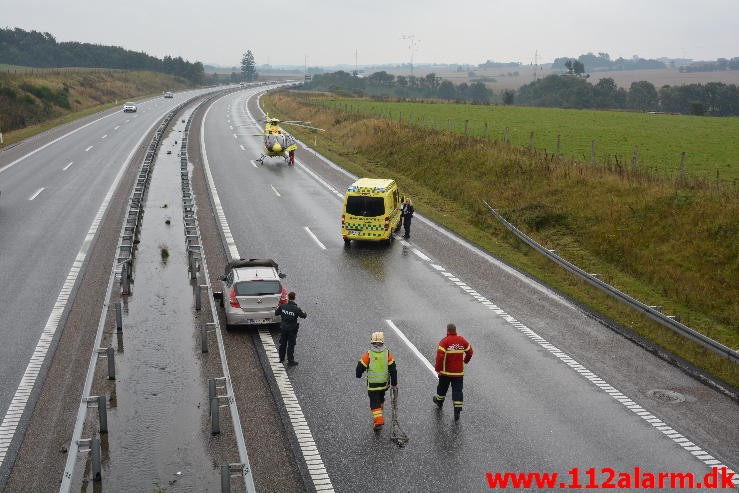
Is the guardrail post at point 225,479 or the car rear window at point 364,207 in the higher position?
the car rear window at point 364,207

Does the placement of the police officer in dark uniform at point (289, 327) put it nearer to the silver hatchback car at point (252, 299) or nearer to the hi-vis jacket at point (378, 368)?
the silver hatchback car at point (252, 299)

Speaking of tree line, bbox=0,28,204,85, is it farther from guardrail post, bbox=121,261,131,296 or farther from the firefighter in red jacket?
the firefighter in red jacket

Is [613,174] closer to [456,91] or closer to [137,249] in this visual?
[137,249]

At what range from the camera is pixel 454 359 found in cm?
1237

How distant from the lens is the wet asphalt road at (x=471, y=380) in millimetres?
11242

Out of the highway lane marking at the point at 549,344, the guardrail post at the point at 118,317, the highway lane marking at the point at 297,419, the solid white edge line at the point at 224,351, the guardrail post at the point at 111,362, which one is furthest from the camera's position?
the guardrail post at the point at 118,317

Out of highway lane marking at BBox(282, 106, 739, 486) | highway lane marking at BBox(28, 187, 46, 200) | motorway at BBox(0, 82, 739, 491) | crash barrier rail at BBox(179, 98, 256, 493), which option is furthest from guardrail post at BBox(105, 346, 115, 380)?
highway lane marking at BBox(28, 187, 46, 200)

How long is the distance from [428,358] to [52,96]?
80.5 m

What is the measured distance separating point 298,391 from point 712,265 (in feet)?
43.4

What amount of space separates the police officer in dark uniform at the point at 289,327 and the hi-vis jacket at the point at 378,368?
302cm

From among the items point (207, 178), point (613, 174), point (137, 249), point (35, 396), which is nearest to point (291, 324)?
point (35, 396)

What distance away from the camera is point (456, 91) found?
19362 cm
